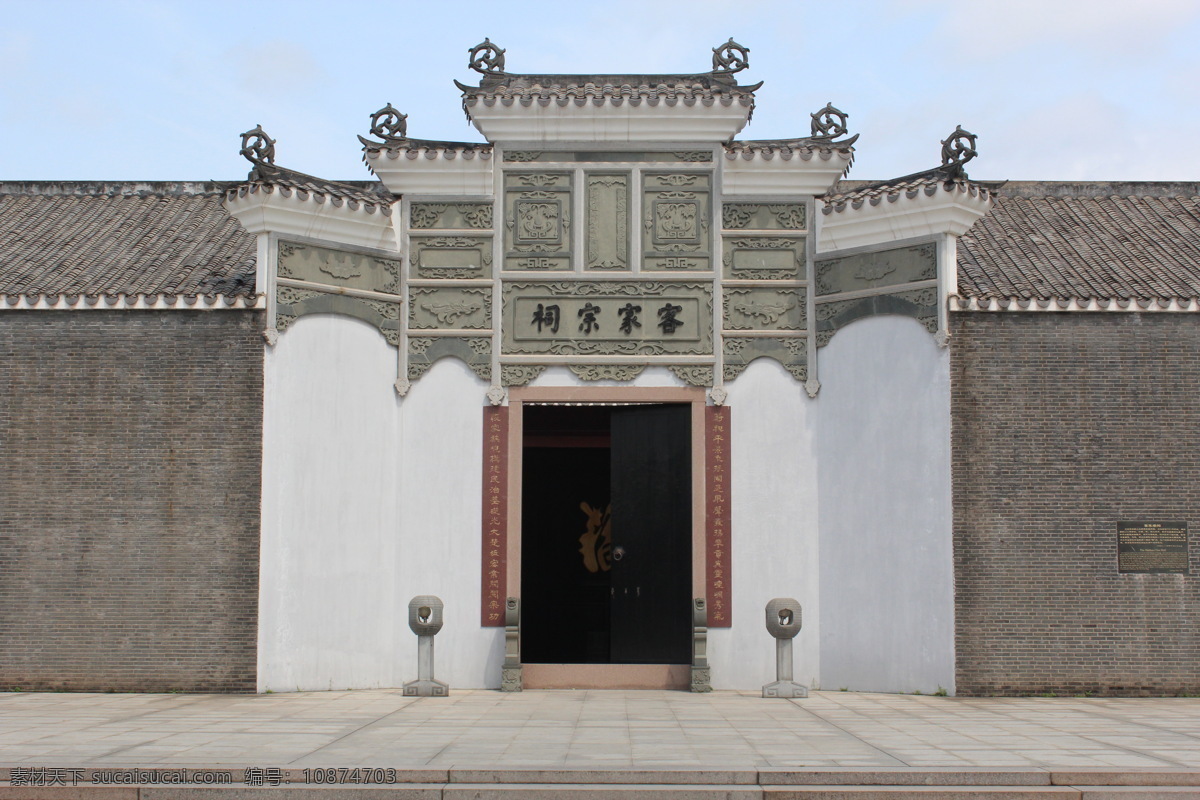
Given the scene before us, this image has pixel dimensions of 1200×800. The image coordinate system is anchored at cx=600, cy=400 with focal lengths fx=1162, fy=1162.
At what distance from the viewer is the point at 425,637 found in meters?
11.4

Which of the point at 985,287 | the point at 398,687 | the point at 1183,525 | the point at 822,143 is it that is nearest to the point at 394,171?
the point at 822,143

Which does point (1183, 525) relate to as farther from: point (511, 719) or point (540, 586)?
point (540, 586)

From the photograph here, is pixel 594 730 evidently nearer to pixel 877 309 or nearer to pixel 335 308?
pixel 335 308

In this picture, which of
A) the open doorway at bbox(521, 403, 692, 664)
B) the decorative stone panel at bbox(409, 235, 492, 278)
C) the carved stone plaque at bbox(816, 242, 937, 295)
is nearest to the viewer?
the carved stone plaque at bbox(816, 242, 937, 295)

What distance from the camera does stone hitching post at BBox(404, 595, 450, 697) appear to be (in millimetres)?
11359

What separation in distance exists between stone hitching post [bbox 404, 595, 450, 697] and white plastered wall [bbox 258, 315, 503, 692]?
2.13ft

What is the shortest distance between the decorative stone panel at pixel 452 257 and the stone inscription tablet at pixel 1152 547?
280 inches

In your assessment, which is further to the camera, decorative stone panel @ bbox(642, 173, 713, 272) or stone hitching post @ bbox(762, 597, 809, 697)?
decorative stone panel @ bbox(642, 173, 713, 272)

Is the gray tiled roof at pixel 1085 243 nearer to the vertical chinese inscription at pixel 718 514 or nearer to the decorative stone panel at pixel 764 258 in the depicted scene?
the decorative stone panel at pixel 764 258

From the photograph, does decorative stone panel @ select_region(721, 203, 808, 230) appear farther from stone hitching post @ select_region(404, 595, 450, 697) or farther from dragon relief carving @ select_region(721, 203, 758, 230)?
stone hitching post @ select_region(404, 595, 450, 697)

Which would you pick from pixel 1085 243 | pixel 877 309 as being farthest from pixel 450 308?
pixel 1085 243

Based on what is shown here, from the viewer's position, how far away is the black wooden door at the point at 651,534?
1234 centimetres

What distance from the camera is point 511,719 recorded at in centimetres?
978

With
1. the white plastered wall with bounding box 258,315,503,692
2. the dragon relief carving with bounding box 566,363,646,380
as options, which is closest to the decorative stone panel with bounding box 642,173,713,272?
the dragon relief carving with bounding box 566,363,646,380
